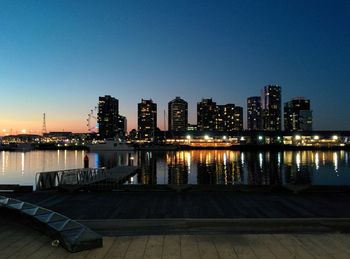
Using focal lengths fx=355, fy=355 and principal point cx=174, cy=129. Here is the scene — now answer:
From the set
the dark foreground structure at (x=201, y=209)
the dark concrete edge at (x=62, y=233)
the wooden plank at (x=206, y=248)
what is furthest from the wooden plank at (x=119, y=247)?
the wooden plank at (x=206, y=248)

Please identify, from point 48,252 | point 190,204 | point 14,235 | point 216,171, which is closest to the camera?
point 48,252

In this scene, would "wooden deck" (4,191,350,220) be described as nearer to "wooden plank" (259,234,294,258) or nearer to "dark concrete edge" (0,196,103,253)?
"dark concrete edge" (0,196,103,253)

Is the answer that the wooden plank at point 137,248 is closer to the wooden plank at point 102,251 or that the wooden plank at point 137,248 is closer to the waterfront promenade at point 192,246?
the waterfront promenade at point 192,246

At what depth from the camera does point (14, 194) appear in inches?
775

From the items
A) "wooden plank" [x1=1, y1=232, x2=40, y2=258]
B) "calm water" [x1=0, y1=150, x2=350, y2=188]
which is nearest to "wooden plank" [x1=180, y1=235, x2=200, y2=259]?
"wooden plank" [x1=1, y1=232, x2=40, y2=258]

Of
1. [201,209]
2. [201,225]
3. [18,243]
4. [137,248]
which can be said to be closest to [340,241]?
[201,225]

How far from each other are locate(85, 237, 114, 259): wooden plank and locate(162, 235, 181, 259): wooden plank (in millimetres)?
1290

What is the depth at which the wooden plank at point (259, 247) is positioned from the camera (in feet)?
24.8

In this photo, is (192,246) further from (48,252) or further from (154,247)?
(48,252)

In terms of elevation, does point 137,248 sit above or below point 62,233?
below

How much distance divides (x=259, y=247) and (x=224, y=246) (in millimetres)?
793

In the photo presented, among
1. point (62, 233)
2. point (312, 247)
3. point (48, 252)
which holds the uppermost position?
point (62, 233)

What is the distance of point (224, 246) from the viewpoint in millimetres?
8250

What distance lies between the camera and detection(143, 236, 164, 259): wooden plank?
25.1 ft
